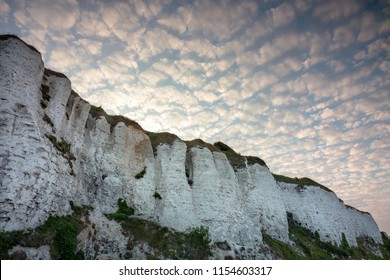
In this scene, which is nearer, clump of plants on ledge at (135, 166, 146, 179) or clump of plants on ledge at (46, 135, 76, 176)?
clump of plants on ledge at (46, 135, 76, 176)

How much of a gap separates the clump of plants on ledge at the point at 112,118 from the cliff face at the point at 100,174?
250 mm

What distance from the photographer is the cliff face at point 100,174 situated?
22.6 meters

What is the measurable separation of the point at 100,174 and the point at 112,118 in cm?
1083

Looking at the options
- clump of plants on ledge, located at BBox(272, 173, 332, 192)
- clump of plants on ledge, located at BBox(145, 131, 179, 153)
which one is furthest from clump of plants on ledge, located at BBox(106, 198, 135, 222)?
clump of plants on ledge, located at BBox(272, 173, 332, 192)

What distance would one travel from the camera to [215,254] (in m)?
32.1

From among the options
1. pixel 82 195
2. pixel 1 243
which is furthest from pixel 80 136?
pixel 1 243

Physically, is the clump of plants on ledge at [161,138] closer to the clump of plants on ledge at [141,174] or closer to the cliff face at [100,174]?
the cliff face at [100,174]

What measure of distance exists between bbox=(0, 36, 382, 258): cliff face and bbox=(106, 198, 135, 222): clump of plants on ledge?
56 cm

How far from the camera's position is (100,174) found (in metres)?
32.4

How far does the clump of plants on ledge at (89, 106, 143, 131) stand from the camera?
37.4 metres

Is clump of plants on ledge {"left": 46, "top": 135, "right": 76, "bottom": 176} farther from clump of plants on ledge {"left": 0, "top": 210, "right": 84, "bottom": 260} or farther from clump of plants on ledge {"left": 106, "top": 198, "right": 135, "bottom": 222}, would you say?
clump of plants on ledge {"left": 106, "top": 198, "right": 135, "bottom": 222}

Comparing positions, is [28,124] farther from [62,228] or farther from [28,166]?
[62,228]

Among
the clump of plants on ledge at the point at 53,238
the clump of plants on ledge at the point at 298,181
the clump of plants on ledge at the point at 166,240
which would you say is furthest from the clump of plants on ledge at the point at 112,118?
the clump of plants on ledge at the point at 298,181

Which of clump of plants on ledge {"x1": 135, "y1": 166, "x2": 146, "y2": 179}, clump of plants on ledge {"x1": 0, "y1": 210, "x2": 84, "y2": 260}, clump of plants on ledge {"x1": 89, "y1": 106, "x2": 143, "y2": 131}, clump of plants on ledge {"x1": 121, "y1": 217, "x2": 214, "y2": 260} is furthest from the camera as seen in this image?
clump of plants on ledge {"x1": 89, "y1": 106, "x2": 143, "y2": 131}
